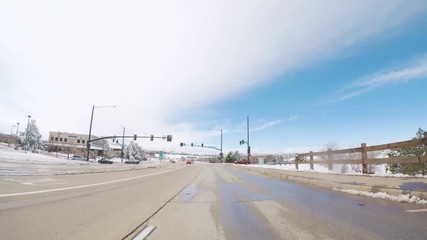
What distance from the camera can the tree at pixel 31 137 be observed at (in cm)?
11181

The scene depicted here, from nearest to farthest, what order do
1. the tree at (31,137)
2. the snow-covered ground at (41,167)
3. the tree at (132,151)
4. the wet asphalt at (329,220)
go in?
1. the wet asphalt at (329,220)
2. the snow-covered ground at (41,167)
3. the tree at (31,137)
4. the tree at (132,151)

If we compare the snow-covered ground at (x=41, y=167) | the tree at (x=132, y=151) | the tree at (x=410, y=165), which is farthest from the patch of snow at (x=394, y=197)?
the tree at (x=132, y=151)

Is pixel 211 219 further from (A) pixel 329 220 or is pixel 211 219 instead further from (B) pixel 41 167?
(B) pixel 41 167

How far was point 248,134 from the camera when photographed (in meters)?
63.4

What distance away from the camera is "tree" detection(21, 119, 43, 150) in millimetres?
111812

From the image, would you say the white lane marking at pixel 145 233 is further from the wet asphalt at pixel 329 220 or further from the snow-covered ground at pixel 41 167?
the snow-covered ground at pixel 41 167

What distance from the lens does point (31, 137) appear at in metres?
112

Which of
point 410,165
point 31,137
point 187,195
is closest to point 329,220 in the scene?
point 187,195

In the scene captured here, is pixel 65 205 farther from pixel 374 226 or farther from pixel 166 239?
pixel 374 226

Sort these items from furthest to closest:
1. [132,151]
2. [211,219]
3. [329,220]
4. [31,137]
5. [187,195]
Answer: [132,151] < [31,137] < [187,195] < [211,219] < [329,220]

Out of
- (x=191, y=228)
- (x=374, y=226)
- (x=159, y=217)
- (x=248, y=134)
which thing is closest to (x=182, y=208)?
(x=159, y=217)

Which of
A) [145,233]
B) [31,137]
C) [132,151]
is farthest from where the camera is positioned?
[132,151]

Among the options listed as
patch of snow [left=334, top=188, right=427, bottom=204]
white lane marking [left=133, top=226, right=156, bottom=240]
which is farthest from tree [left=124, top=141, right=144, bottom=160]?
white lane marking [left=133, top=226, right=156, bottom=240]

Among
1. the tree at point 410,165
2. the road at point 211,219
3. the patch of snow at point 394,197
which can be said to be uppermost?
the tree at point 410,165
